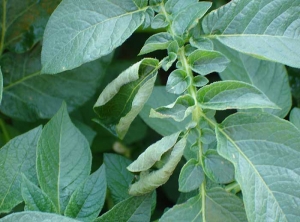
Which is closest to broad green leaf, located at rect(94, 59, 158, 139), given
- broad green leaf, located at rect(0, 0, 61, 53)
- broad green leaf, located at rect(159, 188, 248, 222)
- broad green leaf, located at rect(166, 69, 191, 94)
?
broad green leaf, located at rect(166, 69, 191, 94)

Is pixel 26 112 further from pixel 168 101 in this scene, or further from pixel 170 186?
pixel 170 186

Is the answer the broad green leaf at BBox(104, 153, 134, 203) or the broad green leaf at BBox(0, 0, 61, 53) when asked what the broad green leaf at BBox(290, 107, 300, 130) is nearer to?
the broad green leaf at BBox(104, 153, 134, 203)

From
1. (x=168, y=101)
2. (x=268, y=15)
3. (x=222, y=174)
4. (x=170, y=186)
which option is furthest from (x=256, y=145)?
(x=170, y=186)

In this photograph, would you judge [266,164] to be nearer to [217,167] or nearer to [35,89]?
[217,167]

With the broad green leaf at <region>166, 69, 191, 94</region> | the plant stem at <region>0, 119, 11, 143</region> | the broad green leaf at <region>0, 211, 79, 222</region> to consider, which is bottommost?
the plant stem at <region>0, 119, 11, 143</region>

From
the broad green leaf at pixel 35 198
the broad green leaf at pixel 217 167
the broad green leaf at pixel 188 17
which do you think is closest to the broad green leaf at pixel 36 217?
the broad green leaf at pixel 35 198

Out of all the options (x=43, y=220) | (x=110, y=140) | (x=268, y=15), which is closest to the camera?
(x=43, y=220)
